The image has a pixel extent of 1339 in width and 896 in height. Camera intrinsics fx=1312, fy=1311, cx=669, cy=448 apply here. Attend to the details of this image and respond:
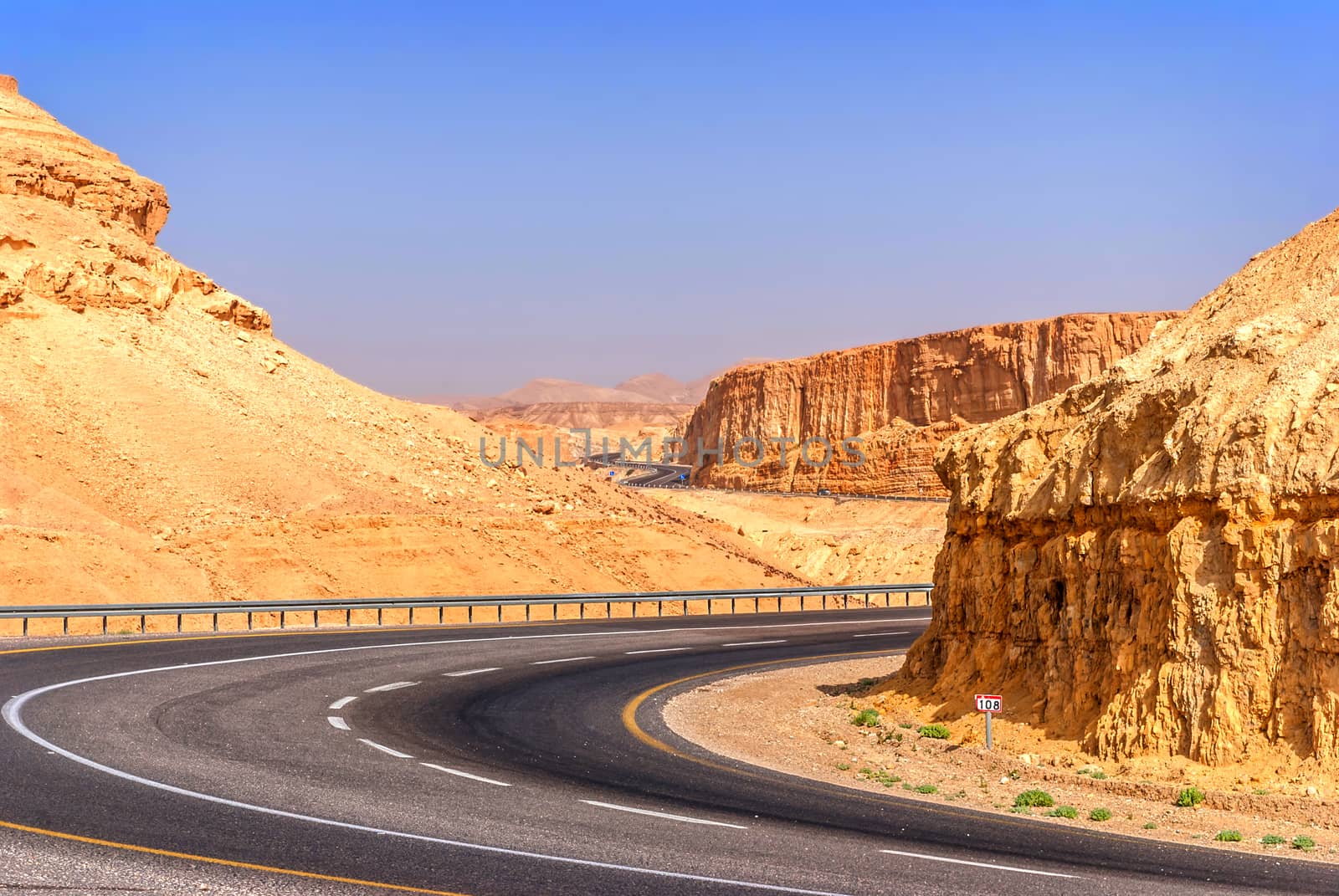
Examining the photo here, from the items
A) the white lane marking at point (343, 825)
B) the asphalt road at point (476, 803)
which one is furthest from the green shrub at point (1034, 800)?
the white lane marking at point (343, 825)

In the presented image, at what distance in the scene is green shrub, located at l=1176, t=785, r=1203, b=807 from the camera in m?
13.6

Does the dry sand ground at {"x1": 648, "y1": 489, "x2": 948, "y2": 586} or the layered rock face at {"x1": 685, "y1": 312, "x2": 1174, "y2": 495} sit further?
the layered rock face at {"x1": 685, "y1": 312, "x2": 1174, "y2": 495}

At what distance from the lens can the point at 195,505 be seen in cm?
4306

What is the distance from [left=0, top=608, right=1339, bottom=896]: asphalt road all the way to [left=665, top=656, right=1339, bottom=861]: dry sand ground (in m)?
0.74

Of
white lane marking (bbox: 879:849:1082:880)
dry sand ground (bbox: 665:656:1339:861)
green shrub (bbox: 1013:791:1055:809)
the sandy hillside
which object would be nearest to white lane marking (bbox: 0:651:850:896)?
white lane marking (bbox: 879:849:1082:880)

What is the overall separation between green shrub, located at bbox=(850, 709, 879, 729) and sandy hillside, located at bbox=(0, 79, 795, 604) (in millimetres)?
22956

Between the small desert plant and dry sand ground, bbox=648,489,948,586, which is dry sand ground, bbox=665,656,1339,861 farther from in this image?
dry sand ground, bbox=648,489,948,586

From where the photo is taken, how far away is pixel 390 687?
2162 centimetres

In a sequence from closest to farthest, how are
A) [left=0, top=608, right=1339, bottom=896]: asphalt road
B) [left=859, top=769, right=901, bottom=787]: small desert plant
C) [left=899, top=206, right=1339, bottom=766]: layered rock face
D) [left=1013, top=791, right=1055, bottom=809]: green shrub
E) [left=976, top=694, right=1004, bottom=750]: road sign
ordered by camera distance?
[left=0, top=608, right=1339, bottom=896]: asphalt road, [left=1013, top=791, right=1055, bottom=809]: green shrub, [left=899, top=206, right=1339, bottom=766]: layered rock face, [left=859, top=769, right=901, bottom=787]: small desert plant, [left=976, top=694, right=1004, bottom=750]: road sign

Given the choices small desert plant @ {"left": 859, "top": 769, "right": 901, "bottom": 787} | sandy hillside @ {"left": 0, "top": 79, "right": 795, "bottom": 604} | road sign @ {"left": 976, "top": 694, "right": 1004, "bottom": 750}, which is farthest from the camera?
Result: sandy hillside @ {"left": 0, "top": 79, "right": 795, "bottom": 604}

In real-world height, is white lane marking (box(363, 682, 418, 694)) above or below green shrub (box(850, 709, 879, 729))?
above

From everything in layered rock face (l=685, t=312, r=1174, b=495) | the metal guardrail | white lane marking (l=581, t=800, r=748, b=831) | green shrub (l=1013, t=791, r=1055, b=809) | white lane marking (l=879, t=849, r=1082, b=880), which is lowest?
the metal guardrail

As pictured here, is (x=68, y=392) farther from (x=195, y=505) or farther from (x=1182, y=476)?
(x=1182, y=476)

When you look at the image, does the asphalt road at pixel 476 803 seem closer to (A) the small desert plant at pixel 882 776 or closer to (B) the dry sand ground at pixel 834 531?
(A) the small desert plant at pixel 882 776
